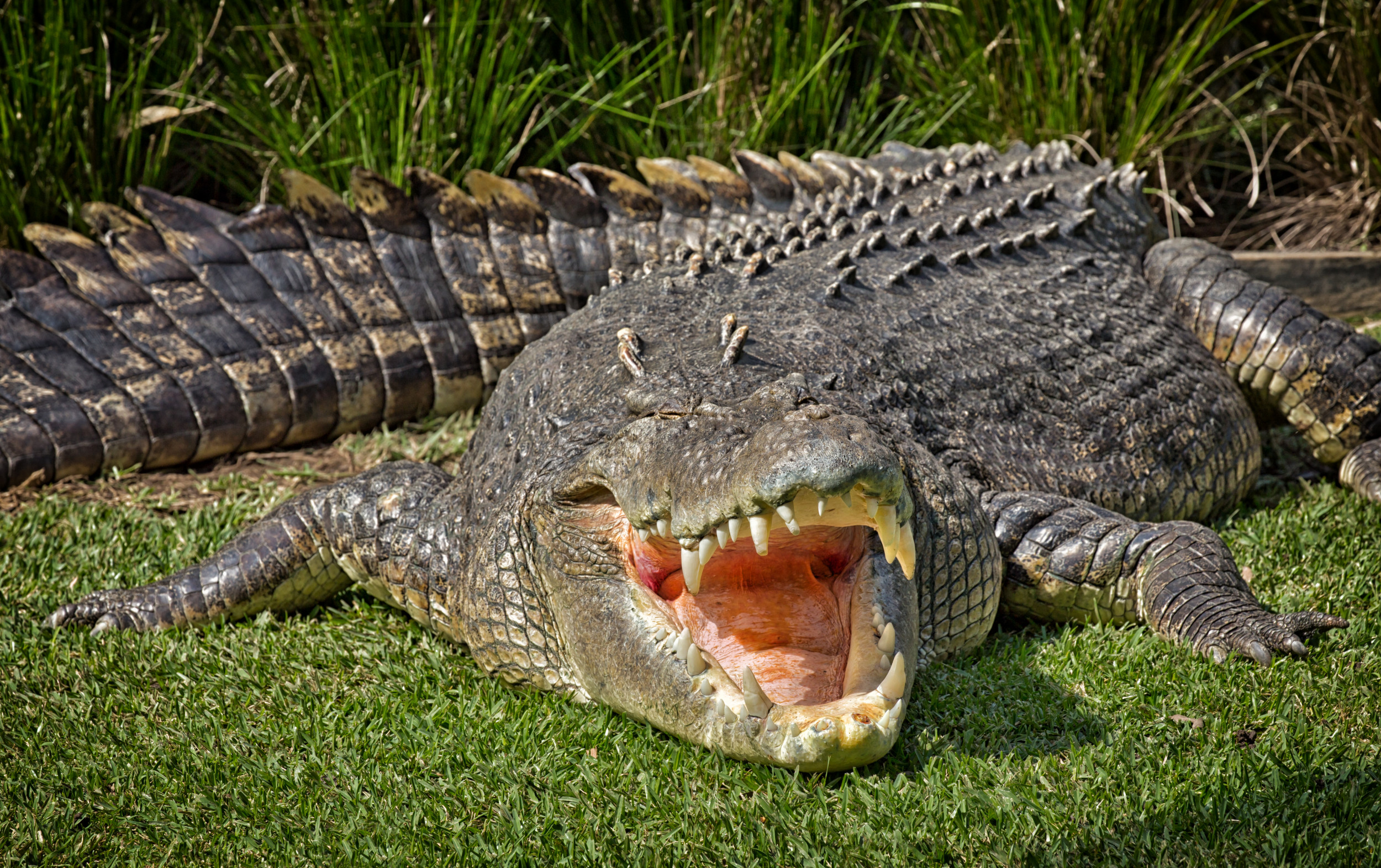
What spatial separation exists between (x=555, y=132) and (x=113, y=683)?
416cm

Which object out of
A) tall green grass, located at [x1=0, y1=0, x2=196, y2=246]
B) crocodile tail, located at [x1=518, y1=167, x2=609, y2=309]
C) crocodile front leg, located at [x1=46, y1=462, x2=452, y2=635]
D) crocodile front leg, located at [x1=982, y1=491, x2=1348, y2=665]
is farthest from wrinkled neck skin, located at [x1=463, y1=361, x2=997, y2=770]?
tall green grass, located at [x1=0, y1=0, x2=196, y2=246]

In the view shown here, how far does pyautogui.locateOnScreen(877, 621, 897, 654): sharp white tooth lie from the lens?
7.38ft

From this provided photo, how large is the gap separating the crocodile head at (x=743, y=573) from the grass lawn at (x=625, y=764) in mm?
153

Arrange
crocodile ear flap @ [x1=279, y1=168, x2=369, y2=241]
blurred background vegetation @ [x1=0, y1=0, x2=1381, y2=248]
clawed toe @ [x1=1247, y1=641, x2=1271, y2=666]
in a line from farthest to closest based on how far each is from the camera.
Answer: blurred background vegetation @ [x1=0, y1=0, x2=1381, y2=248] → crocodile ear flap @ [x1=279, y1=168, x2=369, y2=241] → clawed toe @ [x1=1247, y1=641, x2=1271, y2=666]

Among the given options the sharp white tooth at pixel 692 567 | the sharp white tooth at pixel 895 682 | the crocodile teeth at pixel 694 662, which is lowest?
the crocodile teeth at pixel 694 662

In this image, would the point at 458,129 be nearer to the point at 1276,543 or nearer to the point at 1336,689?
the point at 1276,543

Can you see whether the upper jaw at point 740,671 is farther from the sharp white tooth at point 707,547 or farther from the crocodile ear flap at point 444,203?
the crocodile ear flap at point 444,203

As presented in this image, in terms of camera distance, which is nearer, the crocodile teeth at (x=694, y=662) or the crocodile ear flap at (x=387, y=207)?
the crocodile teeth at (x=694, y=662)

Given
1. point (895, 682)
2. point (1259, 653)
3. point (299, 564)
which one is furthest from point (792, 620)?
point (299, 564)

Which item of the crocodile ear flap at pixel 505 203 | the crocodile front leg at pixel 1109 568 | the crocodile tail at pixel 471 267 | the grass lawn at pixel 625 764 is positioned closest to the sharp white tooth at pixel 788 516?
the grass lawn at pixel 625 764

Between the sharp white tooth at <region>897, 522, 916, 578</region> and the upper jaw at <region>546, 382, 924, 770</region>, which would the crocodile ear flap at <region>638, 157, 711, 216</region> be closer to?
the upper jaw at <region>546, 382, 924, 770</region>

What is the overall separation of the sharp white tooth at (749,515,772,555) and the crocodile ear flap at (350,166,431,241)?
9.90 ft

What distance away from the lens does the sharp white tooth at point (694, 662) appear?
2.24 m

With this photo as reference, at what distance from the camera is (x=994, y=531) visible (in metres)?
3.03
